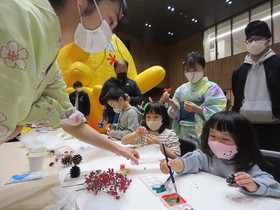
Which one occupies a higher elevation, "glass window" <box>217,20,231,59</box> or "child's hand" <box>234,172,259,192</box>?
"glass window" <box>217,20,231,59</box>

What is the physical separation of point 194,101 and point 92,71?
7.57 ft

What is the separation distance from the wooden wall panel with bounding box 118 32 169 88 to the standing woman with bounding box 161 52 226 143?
6.04 meters

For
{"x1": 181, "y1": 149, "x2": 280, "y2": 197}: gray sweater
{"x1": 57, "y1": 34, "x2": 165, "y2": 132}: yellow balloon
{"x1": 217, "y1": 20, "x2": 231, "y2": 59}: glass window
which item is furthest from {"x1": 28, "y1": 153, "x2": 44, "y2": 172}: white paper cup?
{"x1": 217, "y1": 20, "x2": 231, "y2": 59}: glass window

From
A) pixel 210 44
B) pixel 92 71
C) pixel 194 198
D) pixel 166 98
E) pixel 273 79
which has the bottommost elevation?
pixel 194 198

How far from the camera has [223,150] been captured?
30.8 inches

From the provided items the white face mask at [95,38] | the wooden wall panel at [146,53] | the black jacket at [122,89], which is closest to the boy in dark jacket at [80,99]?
the black jacket at [122,89]

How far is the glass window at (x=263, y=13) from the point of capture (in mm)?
5028

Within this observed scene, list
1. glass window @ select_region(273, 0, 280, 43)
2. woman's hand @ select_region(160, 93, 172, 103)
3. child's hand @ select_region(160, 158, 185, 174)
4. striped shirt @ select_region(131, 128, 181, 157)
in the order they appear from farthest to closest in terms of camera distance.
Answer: glass window @ select_region(273, 0, 280, 43) → woman's hand @ select_region(160, 93, 172, 103) → striped shirt @ select_region(131, 128, 181, 157) → child's hand @ select_region(160, 158, 185, 174)

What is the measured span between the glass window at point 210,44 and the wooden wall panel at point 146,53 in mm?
2019

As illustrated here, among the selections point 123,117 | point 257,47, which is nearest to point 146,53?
point 123,117

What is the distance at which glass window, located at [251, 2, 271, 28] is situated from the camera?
5028 mm

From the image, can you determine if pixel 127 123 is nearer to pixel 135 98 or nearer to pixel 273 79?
pixel 135 98

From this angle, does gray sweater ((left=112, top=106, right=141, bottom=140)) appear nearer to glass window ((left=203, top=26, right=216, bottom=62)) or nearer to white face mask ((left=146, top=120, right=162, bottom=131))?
white face mask ((left=146, top=120, right=162, bottom=131))

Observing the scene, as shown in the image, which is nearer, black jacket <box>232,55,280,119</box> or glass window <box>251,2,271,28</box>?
black jacket <box>232,55,280,119</box>
